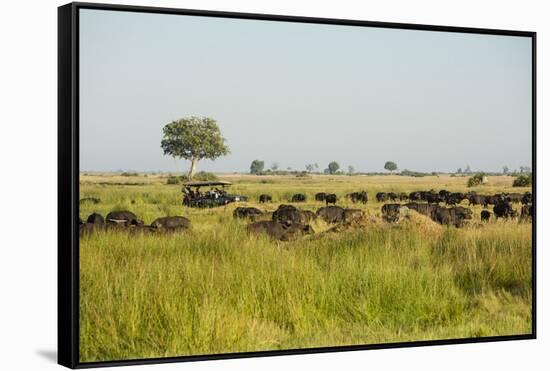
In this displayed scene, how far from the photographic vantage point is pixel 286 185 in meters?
9.36

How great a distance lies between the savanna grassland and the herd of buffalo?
0.19ft

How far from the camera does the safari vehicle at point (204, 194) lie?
9.05 m

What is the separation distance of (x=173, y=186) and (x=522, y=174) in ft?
10.9

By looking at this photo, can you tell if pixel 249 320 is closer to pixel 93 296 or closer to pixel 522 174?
pixel 93 296

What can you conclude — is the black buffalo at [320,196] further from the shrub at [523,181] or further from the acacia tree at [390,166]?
the shrub at [523,181]

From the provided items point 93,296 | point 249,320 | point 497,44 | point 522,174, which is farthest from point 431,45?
point 93,296

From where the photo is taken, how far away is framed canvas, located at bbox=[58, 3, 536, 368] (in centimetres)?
865

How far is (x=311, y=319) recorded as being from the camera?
923 cm

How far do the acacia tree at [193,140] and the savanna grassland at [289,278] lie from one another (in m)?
0.24

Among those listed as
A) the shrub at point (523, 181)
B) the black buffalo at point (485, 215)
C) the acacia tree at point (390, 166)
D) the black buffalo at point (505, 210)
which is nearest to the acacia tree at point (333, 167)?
the acacia tree at point (390, 166)

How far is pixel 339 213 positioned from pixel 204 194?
127 cm

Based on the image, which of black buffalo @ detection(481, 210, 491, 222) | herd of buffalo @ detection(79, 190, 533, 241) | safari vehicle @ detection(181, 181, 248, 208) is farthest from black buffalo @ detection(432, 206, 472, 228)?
safari vehicle @ detection(181, 181, 248, 208)

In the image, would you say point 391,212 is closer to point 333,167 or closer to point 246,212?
point 333,167

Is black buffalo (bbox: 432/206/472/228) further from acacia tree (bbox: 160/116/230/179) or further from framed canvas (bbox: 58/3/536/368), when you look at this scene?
acacia tree (bbox: 160/116/230/179)
